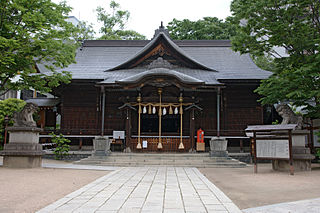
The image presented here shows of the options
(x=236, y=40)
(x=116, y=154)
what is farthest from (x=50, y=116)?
(x=236, y=40)

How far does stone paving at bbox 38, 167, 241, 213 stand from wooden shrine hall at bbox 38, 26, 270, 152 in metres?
7.72

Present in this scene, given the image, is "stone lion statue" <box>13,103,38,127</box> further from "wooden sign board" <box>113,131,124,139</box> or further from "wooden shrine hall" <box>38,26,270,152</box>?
"wooden sign board" <box>113,131,124,139</box>

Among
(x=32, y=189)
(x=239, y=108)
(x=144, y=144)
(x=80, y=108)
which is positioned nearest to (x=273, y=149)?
(x=144, y=144)

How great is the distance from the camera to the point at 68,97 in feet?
56.3

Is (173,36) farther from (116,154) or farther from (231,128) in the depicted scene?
(116,154)

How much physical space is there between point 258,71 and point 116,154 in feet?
32.7

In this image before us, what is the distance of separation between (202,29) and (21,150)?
81.2 ft

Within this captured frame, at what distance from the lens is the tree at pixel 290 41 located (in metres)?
10.9

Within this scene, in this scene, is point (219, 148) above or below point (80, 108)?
below

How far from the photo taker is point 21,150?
34.4 ft

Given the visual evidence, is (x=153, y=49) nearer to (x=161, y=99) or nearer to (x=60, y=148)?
(x=161, y=99)

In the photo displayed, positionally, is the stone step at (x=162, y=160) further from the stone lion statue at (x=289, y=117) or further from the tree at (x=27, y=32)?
the tree at (x=27, y=32)

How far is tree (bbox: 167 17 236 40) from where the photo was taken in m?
30.7

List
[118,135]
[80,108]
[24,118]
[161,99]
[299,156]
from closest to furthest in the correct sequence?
1. [299,156]
2. [24,118]
3. [161,99]
4. [118,135]
5. [80,108]
